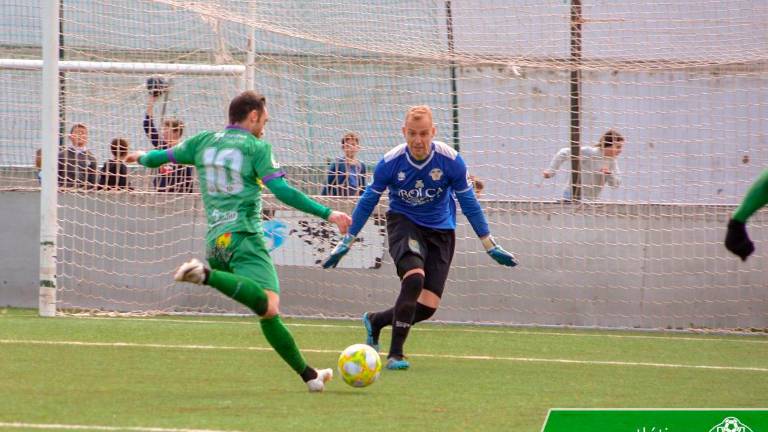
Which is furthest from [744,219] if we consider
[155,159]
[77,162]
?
[77,162]

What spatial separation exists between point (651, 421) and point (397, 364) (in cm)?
368

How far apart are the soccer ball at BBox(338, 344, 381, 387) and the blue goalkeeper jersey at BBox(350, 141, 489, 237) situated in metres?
1.70

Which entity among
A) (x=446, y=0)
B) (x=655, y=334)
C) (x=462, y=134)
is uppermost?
(x=446, y=0)

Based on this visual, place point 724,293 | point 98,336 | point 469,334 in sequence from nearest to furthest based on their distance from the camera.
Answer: point 98,336, point 469,334, point 724,293

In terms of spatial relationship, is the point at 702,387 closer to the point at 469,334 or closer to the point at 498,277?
→ the point at 469,334

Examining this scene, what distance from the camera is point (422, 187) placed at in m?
9.50

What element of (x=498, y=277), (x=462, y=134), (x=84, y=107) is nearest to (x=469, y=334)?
(x=498, y=277)

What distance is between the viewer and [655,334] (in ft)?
42.5

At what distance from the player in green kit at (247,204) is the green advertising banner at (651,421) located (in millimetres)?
2274

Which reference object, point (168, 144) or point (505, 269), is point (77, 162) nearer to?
point (168, 144)

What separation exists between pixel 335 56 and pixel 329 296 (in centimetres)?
250

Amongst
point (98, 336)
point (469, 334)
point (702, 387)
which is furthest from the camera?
point (469, 334)

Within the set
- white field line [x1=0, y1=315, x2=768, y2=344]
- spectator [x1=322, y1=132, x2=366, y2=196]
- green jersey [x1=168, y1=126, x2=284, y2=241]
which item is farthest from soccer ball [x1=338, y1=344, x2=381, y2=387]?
spectator [x1=322, y1=132, x2=366, y2=196]

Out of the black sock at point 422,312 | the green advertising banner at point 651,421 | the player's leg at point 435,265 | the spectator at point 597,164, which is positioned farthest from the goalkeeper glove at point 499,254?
the spectator at point 597,164
